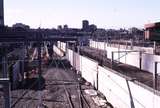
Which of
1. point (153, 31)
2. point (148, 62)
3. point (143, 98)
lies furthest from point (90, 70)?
point (153, 31)

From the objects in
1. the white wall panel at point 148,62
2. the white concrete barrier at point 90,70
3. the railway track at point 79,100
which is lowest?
the railway track at point 79,100

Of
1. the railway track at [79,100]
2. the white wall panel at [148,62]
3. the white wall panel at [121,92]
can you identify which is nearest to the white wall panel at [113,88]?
the white wall panel at [121,92]

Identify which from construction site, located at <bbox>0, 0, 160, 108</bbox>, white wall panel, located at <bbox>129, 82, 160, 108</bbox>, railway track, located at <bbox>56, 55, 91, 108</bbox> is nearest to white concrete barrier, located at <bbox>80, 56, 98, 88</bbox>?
construction site, located at <bbox>0, 0, 160, 108</bbox>

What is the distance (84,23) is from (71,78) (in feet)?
312

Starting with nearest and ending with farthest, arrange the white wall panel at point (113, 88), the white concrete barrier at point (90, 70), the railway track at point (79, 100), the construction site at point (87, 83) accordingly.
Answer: the construction site at point (87, 83), the white wall panel at point (113, 88), the railway track at point (79, 100), the white concrete barrier at point (90, 70)

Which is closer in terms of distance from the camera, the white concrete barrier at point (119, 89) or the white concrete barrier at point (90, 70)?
the white concrete barrier at point (119, 89)

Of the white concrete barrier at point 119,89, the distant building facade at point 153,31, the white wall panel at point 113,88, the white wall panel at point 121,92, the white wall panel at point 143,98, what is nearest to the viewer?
the distant building facade at point 153,31

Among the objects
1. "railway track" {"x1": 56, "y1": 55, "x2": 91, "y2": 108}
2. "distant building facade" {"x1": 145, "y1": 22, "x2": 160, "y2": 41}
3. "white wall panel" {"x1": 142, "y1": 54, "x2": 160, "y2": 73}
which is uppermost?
"distant building facade" {"x1": 145, "y1": 22, "x2": 160, "y2": 41}

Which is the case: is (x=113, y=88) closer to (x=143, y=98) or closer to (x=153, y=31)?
(x=143, y=98)

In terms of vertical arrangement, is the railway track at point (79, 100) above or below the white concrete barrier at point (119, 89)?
below

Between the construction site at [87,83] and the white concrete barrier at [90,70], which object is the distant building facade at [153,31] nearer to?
the construction site at [87,83]

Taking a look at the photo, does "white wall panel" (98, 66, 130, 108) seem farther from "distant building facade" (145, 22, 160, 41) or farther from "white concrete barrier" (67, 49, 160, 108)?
"distant building facade" (145, 22, 160, 41)

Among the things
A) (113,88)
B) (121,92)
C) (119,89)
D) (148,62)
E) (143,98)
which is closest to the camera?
(143,98)

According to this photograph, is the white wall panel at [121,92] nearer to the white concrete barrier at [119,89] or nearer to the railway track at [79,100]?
the white concrete barrier at [119,89]
